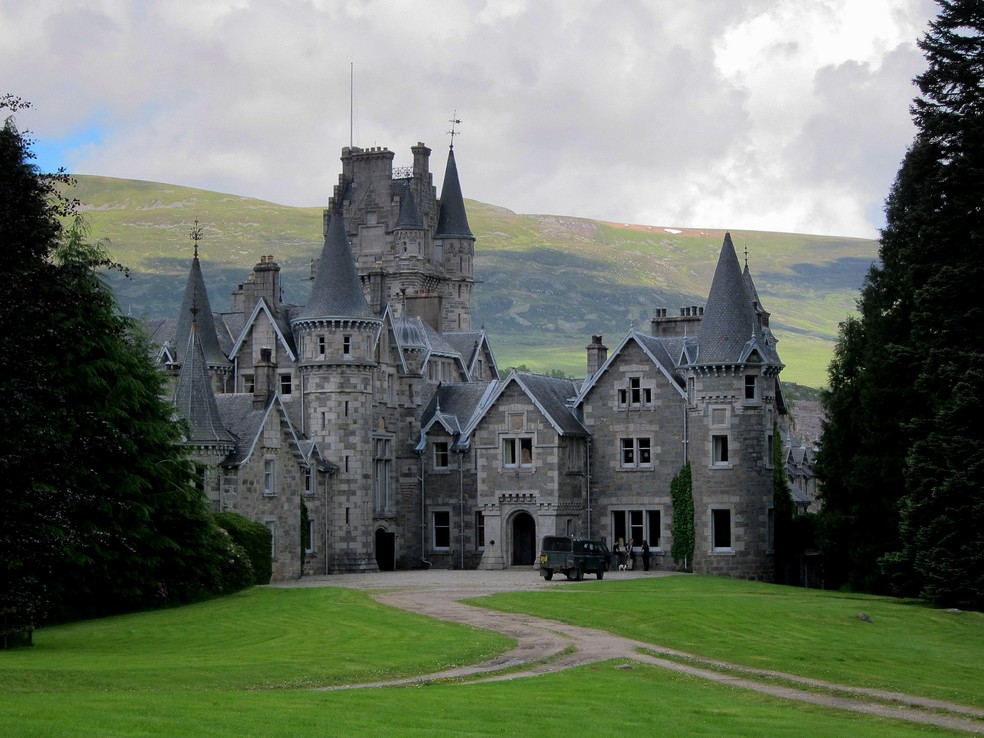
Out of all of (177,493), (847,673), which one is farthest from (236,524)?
(847,673)

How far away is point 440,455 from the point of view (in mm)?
74438

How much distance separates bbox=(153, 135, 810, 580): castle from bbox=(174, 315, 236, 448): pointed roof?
2.6 inches

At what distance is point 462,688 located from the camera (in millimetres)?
27688

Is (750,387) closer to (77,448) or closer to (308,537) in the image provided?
(308,537)

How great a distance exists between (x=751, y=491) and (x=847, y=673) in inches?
1316

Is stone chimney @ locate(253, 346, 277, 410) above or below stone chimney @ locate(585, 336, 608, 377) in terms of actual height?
below

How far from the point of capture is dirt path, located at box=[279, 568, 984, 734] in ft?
93.2

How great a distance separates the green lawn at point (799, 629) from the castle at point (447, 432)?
13177 millimetres

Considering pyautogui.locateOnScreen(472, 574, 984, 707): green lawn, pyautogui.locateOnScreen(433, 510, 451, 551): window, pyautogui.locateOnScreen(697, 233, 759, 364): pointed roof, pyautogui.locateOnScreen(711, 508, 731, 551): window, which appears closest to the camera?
pyautogui.locateOnScreen(472, 574, 984, 707): green lawn

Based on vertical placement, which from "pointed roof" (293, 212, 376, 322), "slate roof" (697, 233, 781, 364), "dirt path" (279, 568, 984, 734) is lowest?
"dirt path" (279, 568, 984, 734)

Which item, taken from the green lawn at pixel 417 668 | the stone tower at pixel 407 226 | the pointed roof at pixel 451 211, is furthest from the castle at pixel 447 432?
the pointed roof at pixel 451 211

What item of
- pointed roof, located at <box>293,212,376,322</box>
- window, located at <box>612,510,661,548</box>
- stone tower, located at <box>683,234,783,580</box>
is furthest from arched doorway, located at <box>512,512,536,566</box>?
pointed roof, located at <box>293,212,376,322</box>

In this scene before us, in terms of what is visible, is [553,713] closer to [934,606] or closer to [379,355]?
[934,606]

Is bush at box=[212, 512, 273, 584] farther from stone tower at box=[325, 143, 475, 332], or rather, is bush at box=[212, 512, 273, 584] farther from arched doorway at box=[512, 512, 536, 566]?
stone tower at box=[325, 143, 475, 332]
